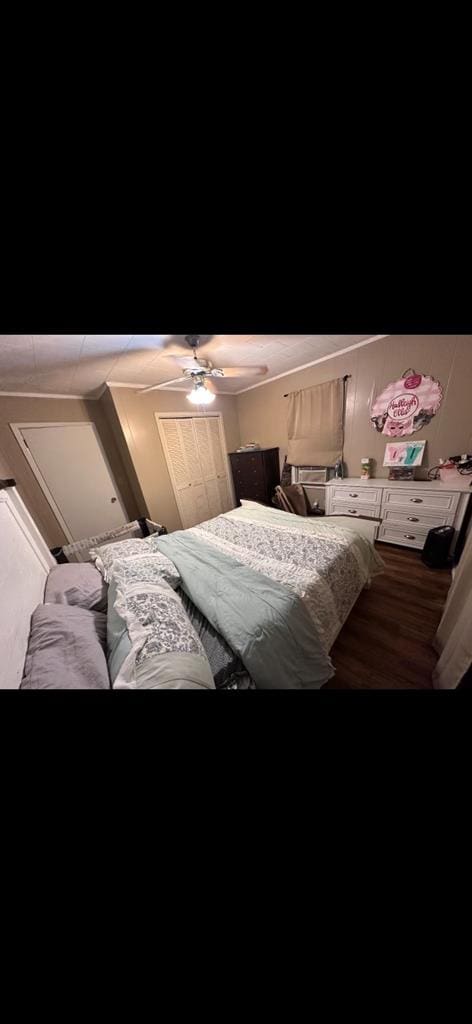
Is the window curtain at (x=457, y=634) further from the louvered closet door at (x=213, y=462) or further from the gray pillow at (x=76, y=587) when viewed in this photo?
the louvered closet door at (x=213, y=462)

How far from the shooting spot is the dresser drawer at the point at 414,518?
2.11 m

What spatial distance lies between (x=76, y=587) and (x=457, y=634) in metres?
1.85

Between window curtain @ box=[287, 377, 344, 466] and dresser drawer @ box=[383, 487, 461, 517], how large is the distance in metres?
0.75

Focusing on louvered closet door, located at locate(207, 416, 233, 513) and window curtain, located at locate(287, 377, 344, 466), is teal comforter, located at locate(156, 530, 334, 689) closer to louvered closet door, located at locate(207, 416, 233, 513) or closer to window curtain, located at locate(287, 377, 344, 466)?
window curtain, located at locate(287, 377, 344, 466)

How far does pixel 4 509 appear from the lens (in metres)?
Result: 1.18

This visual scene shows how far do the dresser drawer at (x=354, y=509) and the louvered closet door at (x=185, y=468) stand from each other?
166 cm

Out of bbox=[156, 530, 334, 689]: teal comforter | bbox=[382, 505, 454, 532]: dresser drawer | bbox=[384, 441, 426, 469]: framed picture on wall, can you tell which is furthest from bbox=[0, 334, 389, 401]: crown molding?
bbox=[156, 530, 334, 689]: teal comforter

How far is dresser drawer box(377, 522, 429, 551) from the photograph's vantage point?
2227 millimetres

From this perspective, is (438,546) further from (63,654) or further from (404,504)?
(63,654)
